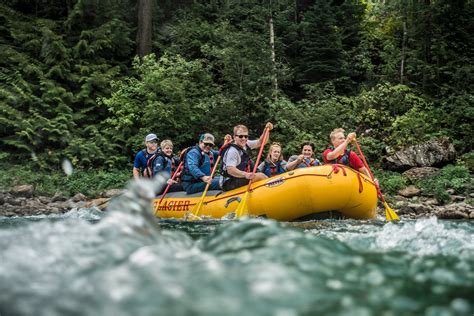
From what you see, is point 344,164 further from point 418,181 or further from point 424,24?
point 424,24

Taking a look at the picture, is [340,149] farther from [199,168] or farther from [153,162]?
[153,162]

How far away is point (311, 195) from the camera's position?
7074 millimetres

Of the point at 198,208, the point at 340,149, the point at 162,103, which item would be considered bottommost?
the point at 198,208

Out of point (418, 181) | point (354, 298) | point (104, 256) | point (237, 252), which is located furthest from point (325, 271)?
point (418, 181)

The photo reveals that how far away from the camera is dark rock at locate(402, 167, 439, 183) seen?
12.3 m

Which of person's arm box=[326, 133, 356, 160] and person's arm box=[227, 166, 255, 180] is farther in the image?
person's arm box=[227, 166, 255, 180]

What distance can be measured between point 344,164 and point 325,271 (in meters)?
5.95

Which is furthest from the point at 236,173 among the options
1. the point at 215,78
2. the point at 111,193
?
the point at 215,78

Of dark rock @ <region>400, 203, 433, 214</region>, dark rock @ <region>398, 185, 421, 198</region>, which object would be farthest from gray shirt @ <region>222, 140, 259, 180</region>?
dark rock @ <region>398, 185, 421, 198</region>

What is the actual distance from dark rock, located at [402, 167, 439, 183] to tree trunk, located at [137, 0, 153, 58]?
1004 centimetres

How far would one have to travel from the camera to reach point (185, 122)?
47.3 feet

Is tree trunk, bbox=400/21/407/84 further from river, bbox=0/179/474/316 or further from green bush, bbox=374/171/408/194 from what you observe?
river, bbox=0/179/474/316

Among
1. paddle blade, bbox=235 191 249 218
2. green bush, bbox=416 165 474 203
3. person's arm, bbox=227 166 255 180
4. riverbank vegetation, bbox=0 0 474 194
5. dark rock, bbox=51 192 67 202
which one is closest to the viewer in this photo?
paddle blade, bbox=235 191 249 218

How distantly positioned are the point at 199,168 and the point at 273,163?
1521mm
